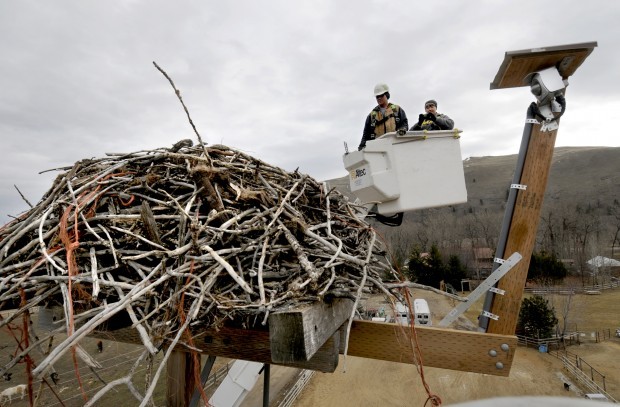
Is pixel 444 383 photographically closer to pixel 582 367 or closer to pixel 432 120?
pixel 582 367

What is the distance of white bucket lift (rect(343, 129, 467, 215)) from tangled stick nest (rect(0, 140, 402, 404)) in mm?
863

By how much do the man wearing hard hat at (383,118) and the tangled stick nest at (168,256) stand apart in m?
2.50

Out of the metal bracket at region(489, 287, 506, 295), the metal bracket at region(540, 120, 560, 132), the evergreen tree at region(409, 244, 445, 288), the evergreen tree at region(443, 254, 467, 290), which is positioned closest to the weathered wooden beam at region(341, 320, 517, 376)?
the metal bracket at region(489, 287, 506, 295)

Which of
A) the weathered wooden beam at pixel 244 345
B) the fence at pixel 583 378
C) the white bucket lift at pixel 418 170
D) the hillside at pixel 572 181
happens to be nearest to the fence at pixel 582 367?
the fence at pixel 583 378

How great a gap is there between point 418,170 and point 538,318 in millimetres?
28083

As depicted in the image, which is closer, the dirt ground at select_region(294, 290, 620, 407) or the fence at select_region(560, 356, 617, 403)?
the fence at select_region(560, 356, 617, 403)

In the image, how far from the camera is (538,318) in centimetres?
2581

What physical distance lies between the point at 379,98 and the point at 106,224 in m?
4.06

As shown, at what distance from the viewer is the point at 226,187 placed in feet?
8.81

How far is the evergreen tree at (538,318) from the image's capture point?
2562 centimetres

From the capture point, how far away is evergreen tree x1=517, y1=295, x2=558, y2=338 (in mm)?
25625

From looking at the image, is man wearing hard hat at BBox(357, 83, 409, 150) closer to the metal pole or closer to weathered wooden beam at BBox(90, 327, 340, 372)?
the metal pole

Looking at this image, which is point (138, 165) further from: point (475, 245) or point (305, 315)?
point (475, 245)

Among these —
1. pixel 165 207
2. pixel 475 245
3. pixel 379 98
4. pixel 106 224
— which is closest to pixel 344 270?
pixel 165 207
